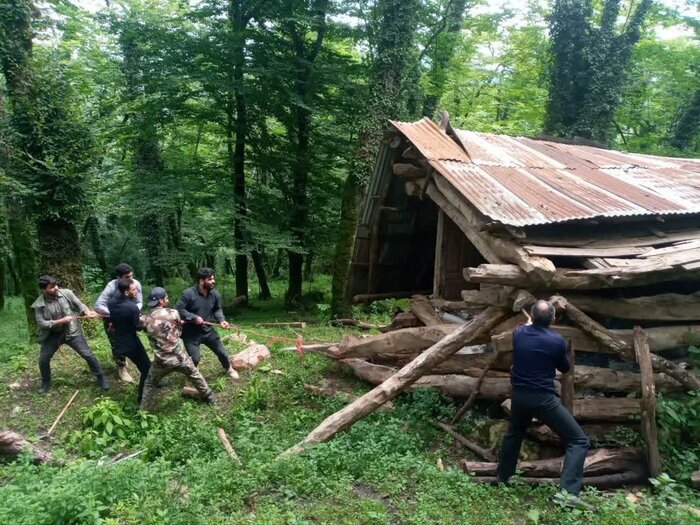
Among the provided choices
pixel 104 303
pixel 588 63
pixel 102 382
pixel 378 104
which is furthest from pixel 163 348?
pixel 588 63

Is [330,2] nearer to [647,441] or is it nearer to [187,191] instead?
[187,191]

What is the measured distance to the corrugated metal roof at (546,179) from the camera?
581cm

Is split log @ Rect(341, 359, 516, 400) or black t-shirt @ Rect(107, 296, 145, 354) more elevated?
black t-shirt @ Rect(107, 296, 145, 354)

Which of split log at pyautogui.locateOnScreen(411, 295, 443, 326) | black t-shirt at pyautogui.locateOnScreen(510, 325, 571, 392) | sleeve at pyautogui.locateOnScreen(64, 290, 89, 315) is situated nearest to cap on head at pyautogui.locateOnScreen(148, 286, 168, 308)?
sleeve at pyautogui.locateOnScreen(64, 290, 89, 315)

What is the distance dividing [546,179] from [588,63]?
43.2 feet

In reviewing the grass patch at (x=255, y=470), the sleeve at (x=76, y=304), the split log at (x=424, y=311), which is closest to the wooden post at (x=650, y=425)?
the grass patch at (x=255, y=470)

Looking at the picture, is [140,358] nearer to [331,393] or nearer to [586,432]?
[331,393]

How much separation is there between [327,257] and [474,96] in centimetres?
1208

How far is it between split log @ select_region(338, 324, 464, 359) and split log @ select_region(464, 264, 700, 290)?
5.99 ft

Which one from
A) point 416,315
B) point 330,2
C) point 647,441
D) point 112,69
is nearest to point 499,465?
point 647,441

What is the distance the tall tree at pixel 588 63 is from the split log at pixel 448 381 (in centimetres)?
1395

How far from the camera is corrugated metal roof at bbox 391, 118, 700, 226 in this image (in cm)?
581

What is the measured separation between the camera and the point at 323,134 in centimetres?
1539

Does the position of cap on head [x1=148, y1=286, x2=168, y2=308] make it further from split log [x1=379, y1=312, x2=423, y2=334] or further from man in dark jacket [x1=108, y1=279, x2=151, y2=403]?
split log [x1=379, y1=312, x2=423, y2=334]
